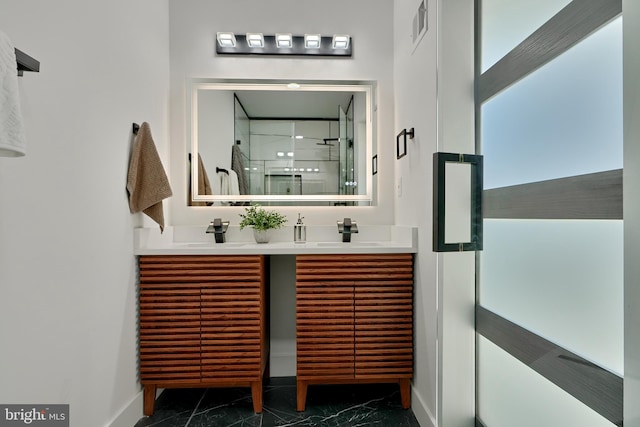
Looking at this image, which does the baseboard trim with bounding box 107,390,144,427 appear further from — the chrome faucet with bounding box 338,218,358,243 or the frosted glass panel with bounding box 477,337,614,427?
the frosted glass panel with bounding box 477,337,614,427

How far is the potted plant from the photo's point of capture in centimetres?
231

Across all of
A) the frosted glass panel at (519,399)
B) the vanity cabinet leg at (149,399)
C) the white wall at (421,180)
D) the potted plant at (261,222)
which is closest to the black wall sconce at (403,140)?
the white wall at (421,180)

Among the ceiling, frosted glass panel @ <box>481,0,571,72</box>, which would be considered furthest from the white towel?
the ceiling

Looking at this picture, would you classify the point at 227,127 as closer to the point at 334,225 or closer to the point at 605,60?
the point at 334,225

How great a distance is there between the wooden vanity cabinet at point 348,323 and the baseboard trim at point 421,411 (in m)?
0.11

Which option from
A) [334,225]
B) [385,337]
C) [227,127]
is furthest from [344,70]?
[385,337]

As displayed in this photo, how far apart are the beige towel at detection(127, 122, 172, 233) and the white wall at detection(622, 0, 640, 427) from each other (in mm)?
1857

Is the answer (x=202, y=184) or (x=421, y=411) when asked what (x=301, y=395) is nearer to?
(x=421, y=411)

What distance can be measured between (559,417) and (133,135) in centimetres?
208

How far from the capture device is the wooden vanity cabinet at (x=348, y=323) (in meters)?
1.93

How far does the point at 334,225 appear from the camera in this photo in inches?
97.2

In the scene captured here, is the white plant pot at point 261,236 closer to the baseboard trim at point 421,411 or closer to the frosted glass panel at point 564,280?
the baseboard trim at point 421,411

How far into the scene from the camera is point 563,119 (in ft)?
2.97

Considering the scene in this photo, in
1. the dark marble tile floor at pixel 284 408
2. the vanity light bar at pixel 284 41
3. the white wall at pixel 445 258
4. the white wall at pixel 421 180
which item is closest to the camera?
the white wall at pixel 445 258
